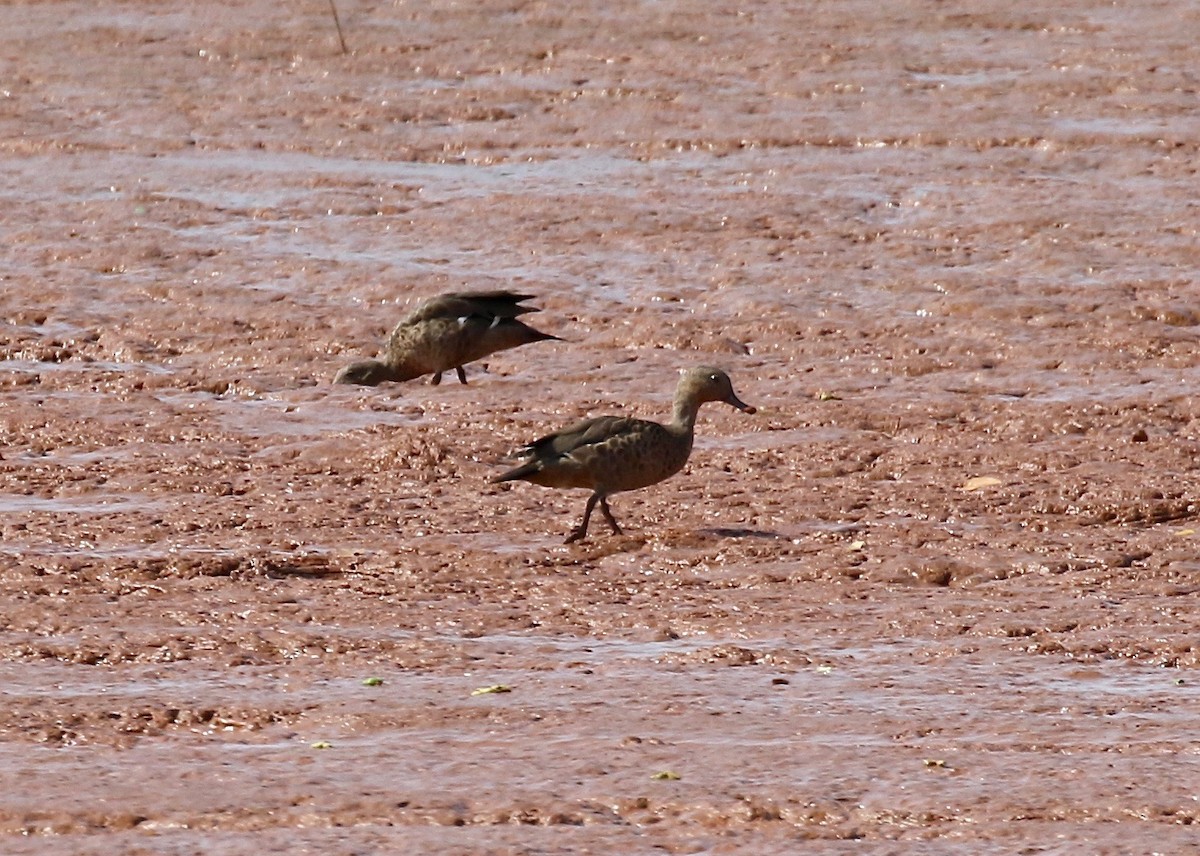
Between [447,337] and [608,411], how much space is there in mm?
855

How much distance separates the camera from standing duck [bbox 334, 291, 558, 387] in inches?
413

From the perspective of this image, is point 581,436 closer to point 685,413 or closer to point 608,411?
point 685,413

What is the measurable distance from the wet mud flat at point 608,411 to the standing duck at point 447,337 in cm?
19

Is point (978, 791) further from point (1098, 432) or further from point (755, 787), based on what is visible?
point (1098, 432)

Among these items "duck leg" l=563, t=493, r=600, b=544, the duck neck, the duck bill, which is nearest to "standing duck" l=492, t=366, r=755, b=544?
"duck leg" l=563, t=493, r=600, b=544

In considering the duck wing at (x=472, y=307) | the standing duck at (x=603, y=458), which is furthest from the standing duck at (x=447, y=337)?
the standing duck at (x=603, y=458)

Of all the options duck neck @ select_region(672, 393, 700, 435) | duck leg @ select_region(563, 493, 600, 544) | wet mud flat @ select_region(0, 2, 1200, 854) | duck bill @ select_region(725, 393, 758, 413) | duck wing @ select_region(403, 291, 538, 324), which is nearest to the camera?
wet mud flat @ select_region(0, 2, 1200, 854)

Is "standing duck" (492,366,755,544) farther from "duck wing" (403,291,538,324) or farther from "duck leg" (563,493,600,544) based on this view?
"duck wing" (403,291,538,324)

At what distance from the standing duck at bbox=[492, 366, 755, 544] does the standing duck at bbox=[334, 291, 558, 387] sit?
2093 millimetres

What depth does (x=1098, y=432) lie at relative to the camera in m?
9.58

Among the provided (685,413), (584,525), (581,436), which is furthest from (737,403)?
(584,525)

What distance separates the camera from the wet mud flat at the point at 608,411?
225 inches

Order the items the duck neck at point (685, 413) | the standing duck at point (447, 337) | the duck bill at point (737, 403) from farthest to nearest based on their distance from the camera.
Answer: the standing duck at point (447, 337) < the duck bill at point (737, 403) < the duck neck at point (685, 413)

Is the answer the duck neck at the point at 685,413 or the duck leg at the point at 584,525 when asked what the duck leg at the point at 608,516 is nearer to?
the duck leg at the point at 584,525
